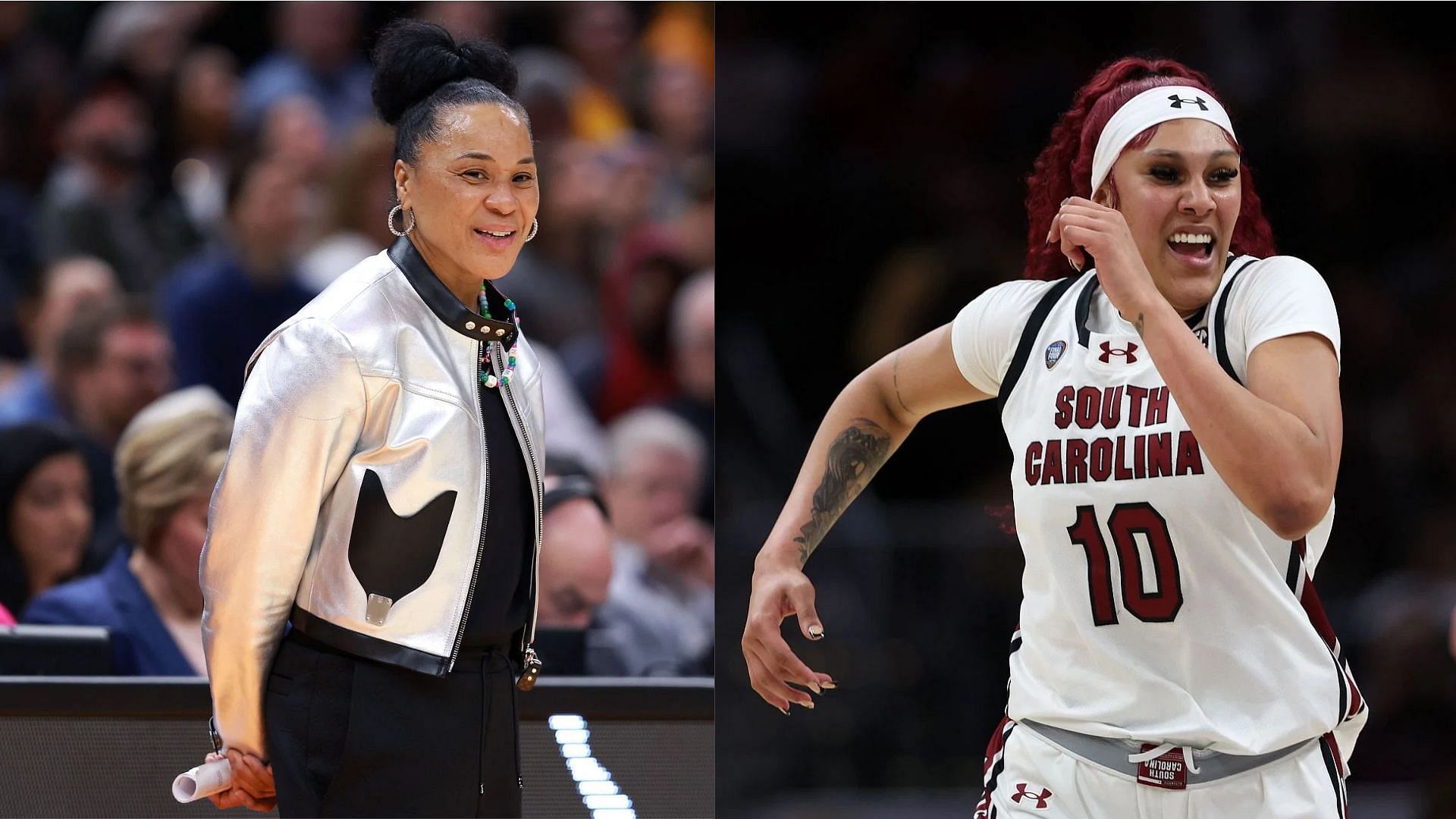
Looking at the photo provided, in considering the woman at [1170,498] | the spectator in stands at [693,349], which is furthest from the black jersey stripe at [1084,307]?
the spectator in stands at [693,349]

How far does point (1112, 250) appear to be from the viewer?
2121 millimetres

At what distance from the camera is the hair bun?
239 cm

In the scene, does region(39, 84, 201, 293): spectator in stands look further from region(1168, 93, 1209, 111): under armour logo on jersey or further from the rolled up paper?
region(1168, 93, 1209, 111): under armour logo on jersey

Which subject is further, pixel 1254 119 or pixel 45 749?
pixel 1254 119

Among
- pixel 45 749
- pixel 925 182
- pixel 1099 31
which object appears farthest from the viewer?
pixel 925 182

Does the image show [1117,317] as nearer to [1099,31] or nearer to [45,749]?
[45,749]

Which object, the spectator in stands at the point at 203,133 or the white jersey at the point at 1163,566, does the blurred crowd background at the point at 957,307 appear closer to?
the white jersey at the point at 1163,566

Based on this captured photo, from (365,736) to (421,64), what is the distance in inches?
39.4

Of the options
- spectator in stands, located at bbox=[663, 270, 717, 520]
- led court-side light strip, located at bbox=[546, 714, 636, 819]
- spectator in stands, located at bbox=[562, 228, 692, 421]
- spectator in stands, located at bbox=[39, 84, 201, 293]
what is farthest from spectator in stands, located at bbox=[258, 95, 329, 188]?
led court-side light strip, located at bbox=[546, 714, 636, 819]

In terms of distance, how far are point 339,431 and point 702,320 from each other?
3830 mm

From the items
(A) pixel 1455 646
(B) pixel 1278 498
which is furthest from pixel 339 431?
(A) pixel 1455 646

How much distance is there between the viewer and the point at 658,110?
267 inches

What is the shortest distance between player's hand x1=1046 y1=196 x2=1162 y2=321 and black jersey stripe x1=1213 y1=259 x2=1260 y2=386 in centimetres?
11

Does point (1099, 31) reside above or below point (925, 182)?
above
